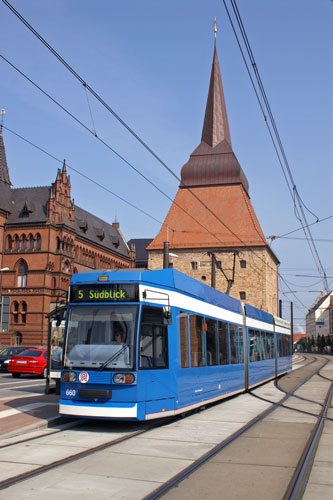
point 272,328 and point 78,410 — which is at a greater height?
point 272,328

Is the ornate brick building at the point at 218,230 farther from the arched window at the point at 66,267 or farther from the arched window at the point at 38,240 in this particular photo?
the arched window at the point at 38,240

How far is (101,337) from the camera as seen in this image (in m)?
9.27

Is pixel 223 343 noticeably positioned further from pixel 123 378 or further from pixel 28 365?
pixel 28 365

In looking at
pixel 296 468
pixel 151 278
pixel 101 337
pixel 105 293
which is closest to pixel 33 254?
pixel 151 278

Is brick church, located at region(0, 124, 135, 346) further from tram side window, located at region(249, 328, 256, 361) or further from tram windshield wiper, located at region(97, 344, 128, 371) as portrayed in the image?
tram windshield wiper, located at region(97, 344, 128, 371)

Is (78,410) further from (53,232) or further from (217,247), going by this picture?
(53,232)

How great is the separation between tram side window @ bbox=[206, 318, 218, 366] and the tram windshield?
350 centimetres

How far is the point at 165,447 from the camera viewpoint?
311 inches

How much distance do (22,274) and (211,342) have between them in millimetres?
57315

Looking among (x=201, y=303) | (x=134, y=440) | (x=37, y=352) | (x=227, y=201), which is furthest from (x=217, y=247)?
(x=134, y=440)

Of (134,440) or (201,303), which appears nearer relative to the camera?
(134,440)

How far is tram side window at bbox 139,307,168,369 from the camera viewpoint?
9.30m

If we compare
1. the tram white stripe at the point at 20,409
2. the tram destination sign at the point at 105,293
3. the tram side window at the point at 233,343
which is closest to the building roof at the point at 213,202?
the tram side window at the point at 233,343

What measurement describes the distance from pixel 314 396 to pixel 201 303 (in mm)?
7123
